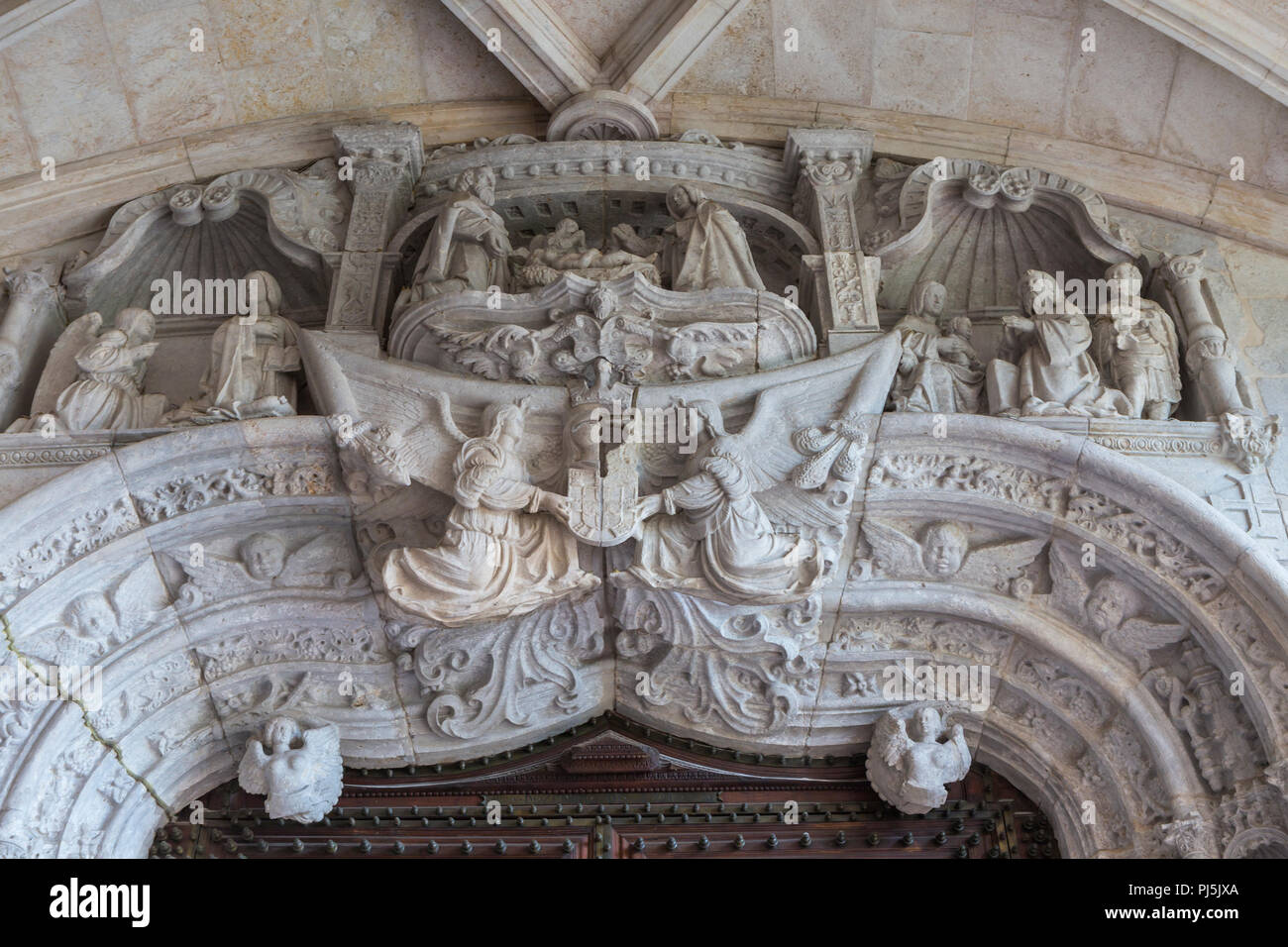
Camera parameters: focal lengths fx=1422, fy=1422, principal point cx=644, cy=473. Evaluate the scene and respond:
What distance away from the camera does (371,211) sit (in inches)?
241

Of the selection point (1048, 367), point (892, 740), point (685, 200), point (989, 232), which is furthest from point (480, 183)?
point (892, 740)

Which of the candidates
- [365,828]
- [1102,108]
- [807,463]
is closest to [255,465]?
[365,828]

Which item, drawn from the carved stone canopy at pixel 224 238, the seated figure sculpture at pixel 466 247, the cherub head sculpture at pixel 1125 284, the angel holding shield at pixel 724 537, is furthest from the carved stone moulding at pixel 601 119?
the cherub head sculpture at pixel 1125 284

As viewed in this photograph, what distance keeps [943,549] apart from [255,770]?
8.60 feet

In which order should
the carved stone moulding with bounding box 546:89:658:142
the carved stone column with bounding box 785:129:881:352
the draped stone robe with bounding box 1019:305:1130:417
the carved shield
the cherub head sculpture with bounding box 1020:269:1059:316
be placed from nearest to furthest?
the carved shield
the draped stone robe with bounding box 1019:305:1130:417
the carved stone column with bounding box 785:129:881:352
the cherub head sculpture with bounding box 1020:269:1059:316
the carved stone moulding with bounding box 546:89:658:142

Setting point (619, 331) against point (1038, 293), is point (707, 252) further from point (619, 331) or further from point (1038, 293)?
point (1038, 293)

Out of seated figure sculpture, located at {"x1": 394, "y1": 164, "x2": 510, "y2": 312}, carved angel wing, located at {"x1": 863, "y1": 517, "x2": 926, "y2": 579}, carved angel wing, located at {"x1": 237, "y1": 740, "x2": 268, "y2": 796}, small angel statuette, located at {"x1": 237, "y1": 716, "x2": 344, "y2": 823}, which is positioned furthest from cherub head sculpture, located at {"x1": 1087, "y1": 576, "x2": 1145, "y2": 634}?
carved angel wing, located at {"x1": 237, "y1": 740, "x2": 268, "y2": 796}

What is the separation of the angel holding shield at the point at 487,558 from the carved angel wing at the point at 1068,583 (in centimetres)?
169

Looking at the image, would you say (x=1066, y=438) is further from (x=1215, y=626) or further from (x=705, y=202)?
(x=705, y=202)

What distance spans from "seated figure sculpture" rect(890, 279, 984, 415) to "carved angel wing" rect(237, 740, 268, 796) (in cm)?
268

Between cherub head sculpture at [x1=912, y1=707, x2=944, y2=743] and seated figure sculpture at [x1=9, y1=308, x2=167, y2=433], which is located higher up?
seated figure sculpture at [x1=9, y1=308, x2=167, y2=433]

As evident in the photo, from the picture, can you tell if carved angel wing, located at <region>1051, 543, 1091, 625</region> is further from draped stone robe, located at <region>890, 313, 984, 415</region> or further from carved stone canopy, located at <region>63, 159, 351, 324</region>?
carved stone canopy, located at <region>63, 159, 351, 324</region>

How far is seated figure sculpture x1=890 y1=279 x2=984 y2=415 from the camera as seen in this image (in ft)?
17.9

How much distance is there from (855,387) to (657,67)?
2.03m
